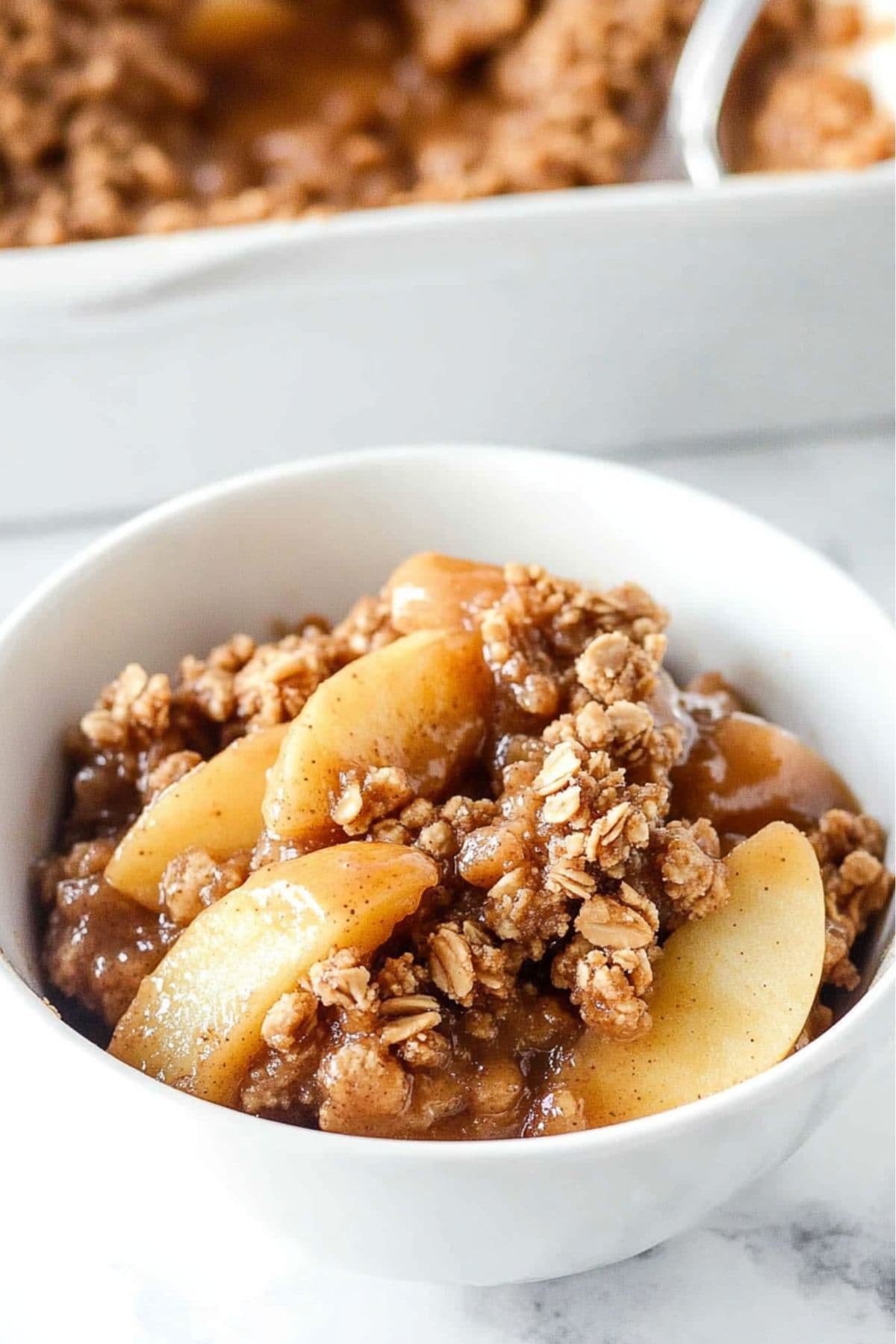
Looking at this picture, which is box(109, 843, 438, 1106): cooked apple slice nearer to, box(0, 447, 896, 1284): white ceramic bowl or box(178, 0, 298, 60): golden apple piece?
box(0, 447, 896, 1284): white ceramic bowl

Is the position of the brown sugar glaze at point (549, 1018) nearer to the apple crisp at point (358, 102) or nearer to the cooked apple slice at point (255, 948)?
the cooked apple slice at point (255, 948)

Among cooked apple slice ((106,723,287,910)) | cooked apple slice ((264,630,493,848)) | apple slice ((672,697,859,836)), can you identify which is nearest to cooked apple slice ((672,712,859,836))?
apple slice ((672,697,859,836))

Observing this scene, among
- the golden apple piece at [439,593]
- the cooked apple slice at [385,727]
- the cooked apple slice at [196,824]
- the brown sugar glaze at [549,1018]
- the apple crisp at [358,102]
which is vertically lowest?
the brown sugar glaze at [549,1018]

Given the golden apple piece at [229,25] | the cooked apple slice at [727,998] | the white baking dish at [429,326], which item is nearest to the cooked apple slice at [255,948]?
the cooked apple slice at [727,998]

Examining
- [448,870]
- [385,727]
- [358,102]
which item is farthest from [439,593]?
[358,102]

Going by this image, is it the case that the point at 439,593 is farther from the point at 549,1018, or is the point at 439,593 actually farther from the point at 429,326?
the point at 429,326
